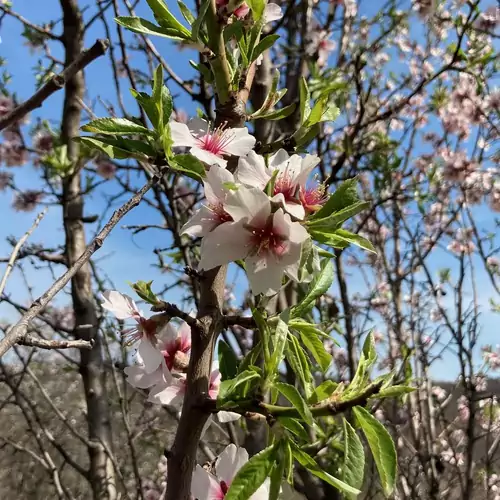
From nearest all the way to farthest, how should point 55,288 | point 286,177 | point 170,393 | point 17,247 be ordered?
point 55,288, point 286,177, point 170,393, point 17,247

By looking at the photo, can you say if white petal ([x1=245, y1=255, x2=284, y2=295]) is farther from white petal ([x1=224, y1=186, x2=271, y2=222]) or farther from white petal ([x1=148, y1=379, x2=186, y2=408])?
white petal ([x1=148, y1=379, x2=186, y2=408])

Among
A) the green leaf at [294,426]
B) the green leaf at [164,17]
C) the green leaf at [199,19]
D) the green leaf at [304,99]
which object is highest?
the green leaf at [164,17]

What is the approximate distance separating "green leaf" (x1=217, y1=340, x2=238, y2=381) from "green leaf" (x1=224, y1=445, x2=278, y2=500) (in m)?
0.15

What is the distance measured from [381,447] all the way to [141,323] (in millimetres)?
378

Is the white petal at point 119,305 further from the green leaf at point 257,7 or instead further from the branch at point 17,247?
the green leaf at point 257,7

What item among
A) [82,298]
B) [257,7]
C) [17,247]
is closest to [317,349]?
[257,7]

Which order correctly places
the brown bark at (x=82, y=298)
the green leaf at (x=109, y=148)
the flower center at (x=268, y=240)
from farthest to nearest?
the brown bark at (x=82, y=298) → the green leaf at (x=109, y=148) → the flower center at (x=268, y=240)

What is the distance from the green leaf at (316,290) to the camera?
750 millimetres

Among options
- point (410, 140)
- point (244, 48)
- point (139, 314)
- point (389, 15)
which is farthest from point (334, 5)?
point (139, 314)

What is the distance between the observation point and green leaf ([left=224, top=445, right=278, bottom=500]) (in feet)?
1.85

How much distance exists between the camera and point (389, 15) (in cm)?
321

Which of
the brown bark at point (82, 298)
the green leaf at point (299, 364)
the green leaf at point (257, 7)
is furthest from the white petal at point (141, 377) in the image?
the brown bark at point (82, 298)

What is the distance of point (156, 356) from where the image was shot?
2.47 ft

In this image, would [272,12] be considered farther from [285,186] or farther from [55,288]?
[55,288]
